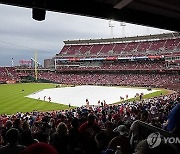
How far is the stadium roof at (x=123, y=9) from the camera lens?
500 cm

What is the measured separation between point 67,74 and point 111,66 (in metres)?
18.2

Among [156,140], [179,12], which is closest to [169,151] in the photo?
[156,140]

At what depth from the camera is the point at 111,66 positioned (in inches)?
3420

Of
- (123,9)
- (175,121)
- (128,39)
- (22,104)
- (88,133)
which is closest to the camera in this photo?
(175,121)

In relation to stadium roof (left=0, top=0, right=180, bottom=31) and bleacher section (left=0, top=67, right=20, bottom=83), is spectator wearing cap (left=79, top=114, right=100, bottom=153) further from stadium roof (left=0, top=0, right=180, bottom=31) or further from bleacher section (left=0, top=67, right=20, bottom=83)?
bleacher section (left=0, top=67, right=20, bottom=83)

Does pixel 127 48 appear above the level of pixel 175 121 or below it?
above

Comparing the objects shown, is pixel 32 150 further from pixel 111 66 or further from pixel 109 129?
pixel 111 66

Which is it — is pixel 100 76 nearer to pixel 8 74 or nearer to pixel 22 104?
pixel 8 74

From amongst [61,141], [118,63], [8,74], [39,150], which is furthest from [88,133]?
[8,74]

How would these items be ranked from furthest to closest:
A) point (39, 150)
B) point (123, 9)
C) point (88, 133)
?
1. point (123, 9)
2. point (88, 133)
3. point (39, 150)

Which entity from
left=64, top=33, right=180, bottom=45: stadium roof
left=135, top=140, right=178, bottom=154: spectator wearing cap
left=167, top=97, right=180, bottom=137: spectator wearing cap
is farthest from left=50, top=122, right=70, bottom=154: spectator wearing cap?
left=64, top=33, right=180, bottom=45: stadium roof

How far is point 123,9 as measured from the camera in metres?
6.00

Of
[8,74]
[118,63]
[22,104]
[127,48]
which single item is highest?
[127,48]

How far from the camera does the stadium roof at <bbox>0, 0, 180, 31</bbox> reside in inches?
197
